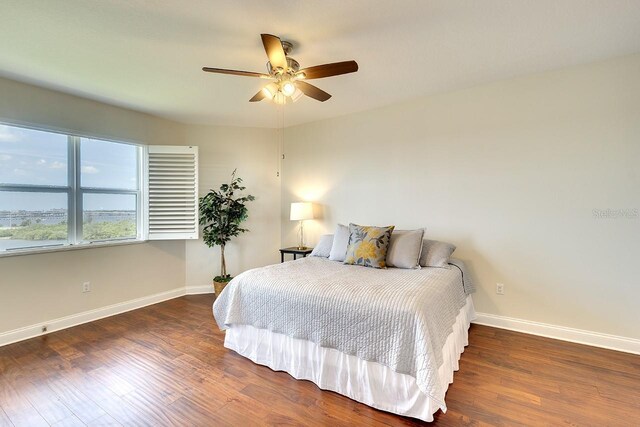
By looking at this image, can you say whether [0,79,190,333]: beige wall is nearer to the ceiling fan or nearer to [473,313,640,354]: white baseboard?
the ceiling fan

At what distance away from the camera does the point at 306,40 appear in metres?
2.21

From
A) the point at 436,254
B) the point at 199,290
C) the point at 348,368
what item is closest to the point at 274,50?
the point at 348,368

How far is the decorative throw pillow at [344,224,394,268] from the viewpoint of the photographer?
114 inches

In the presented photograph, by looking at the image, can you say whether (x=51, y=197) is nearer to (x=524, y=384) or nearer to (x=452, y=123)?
(x=452, y=123)

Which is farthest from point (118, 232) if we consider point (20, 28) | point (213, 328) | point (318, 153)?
point (318, 153)

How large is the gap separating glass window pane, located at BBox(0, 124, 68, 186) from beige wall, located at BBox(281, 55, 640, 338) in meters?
3.48

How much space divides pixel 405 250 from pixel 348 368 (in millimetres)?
1338

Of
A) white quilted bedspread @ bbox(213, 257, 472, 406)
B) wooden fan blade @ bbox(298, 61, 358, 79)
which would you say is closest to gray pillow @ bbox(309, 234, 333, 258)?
white quilted bedspread @ bbox(213, 257, 472, 406)

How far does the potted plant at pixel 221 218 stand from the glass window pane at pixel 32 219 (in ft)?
4.89

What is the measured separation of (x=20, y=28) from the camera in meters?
2.03

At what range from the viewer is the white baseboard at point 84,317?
2.80 meters

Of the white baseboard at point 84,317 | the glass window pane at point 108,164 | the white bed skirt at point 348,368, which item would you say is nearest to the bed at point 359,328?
the white bed skirt at point 348,368

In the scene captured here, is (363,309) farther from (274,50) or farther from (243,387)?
(274,50)

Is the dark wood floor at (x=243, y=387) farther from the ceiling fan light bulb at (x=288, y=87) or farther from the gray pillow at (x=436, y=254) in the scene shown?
the ceiling fan light bulb at (x=288, y=87)
